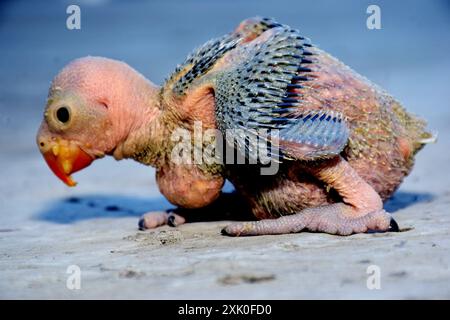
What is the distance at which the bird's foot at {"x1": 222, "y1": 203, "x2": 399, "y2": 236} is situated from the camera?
403 centimetres

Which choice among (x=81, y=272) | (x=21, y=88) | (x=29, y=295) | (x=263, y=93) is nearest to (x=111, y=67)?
(x=263, y=93)

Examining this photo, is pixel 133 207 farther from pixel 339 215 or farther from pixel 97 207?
pixel 339 215

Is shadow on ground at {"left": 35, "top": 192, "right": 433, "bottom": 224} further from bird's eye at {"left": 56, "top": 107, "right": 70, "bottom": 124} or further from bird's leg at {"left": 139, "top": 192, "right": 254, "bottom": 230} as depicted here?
bird's eye at {"left": 56, "top": 107, "right": 70, "bottom": 124}

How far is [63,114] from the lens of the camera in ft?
15.0

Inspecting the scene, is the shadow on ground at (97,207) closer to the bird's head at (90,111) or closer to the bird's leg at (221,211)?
the bird's leg at (221,211)

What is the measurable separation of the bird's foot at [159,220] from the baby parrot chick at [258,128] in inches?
0.5

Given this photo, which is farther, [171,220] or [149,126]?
[171,220]

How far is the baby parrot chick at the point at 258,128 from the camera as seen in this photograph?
397 cm

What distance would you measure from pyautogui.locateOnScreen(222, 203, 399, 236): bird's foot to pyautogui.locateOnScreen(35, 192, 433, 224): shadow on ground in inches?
40.1

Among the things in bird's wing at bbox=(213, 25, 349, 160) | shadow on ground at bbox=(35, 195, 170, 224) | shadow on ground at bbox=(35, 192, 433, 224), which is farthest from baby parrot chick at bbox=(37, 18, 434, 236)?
shadow on ground at bbox=(35, 195, 170, 224)

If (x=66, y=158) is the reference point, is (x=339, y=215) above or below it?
below

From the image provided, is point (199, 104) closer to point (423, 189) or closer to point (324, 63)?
point (324, 63)

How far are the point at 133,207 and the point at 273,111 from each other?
2.98 metres

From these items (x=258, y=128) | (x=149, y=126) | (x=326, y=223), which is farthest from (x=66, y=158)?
(x=326, y=223)
